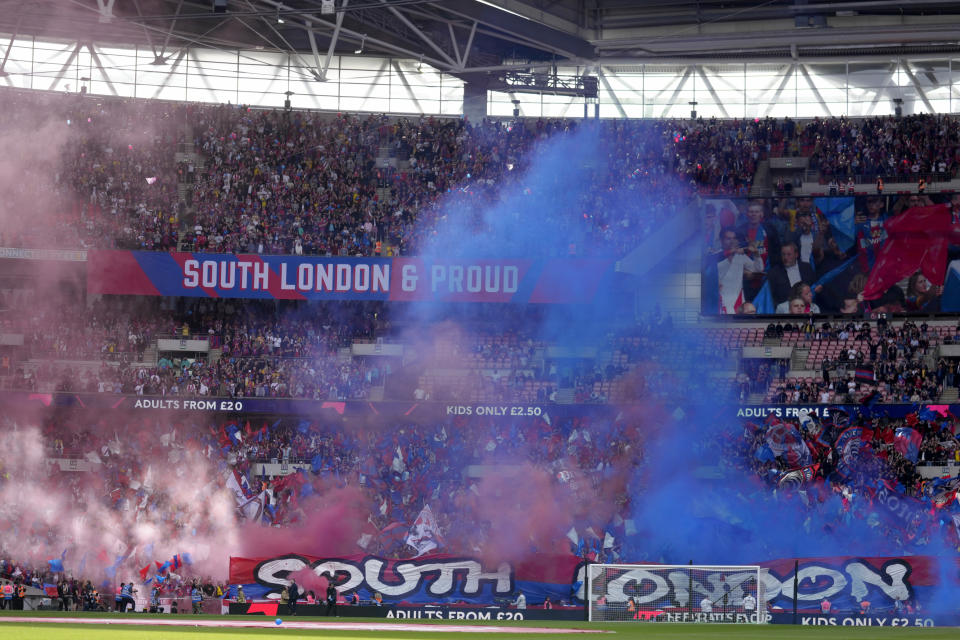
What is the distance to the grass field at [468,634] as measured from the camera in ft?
58.9

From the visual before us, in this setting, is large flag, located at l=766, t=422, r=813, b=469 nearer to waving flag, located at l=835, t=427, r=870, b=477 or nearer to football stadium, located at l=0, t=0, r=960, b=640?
football stadium, located at l=0, t=0, r=960, b=640

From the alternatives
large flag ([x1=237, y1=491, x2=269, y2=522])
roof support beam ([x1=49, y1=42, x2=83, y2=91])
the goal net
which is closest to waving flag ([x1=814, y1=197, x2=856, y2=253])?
the goal net

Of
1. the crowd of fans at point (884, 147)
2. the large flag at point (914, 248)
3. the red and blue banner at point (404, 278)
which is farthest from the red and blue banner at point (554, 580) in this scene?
the crowd of fans at point (884, 147)

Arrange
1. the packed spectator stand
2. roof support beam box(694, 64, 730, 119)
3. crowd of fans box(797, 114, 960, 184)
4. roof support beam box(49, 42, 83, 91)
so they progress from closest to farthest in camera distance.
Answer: the packed spectator stand < crowd of fans box(797, 114, 960, 184) < roof support beam box(49, 42, 83, 91) < roof support beam box(694, 64, 730, 119)

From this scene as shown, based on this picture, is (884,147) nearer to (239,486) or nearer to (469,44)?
(469,44)

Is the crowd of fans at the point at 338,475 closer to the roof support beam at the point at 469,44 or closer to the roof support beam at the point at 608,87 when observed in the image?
the roof support beam at the point at 469,44

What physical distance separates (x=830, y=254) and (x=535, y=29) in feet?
40.4

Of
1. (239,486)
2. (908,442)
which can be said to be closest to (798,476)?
(908,442)

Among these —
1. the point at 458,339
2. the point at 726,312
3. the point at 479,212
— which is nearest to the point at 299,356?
the point at 458,339

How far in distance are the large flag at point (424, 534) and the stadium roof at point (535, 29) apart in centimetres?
1536

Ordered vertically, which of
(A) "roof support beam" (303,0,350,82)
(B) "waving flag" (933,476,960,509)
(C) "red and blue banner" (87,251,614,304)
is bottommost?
(B) "waving flag" (933,476,960,509)

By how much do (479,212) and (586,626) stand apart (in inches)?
712

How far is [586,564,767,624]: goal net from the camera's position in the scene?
1006 inches

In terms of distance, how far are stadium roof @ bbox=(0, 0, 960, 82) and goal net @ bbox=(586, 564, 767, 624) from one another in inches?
744
